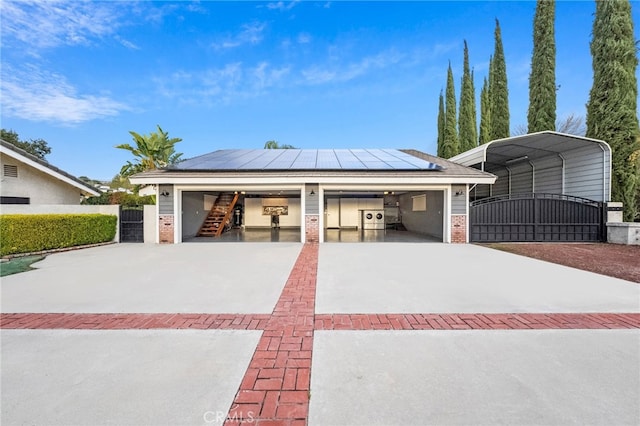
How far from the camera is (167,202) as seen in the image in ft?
33.1

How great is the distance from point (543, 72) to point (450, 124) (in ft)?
29.2

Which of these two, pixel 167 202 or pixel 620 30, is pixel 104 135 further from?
pixel 620 30

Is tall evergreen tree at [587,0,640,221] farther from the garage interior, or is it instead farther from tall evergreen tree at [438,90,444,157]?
tall evergreen tree at [438,90,444,157]

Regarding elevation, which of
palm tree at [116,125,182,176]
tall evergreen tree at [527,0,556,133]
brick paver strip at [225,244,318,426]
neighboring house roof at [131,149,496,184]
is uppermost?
tall evergreen tree at [527,0,556,133]

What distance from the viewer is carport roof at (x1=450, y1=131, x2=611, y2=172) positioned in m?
9.98

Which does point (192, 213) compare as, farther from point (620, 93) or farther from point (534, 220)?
point (620, 93)

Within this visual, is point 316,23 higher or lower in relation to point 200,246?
higher

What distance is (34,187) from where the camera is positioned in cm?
1052

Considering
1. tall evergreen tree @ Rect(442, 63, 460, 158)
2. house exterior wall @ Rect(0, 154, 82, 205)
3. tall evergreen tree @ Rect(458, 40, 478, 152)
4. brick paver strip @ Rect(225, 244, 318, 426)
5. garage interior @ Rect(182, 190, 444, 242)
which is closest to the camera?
brick paver strip @ Rect(225, 244, 318, 426)

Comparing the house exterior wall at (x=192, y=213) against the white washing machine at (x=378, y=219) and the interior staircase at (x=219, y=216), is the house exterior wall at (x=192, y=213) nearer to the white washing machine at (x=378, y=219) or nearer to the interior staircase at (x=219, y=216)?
the interior staircase at (x=219, y=216)

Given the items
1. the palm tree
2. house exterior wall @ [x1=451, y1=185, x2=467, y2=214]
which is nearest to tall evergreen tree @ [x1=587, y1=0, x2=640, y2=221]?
house exterior wall @ [x1=451, y1=185, x2=467, y2=214]

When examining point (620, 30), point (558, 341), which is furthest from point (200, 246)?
point (620, 30)

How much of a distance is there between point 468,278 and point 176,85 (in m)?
18.7

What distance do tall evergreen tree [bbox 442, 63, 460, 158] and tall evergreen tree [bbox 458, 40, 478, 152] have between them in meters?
0.46
